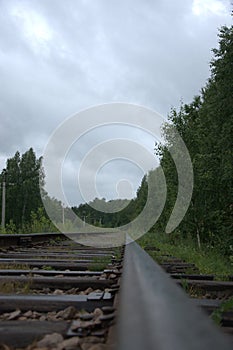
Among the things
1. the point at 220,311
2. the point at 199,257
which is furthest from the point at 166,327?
the point at 199,257

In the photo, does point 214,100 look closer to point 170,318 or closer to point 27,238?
point 27,238

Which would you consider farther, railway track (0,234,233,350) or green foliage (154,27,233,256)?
green foliage (154,27,233,256)

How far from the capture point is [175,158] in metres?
17.9

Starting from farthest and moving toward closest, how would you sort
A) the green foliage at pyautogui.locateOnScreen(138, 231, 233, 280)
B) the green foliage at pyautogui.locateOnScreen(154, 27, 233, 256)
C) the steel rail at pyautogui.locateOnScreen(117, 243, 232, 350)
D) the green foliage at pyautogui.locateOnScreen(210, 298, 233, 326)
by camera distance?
1. the green foliage at pyautogui.locateOnScreen(154, 27, 233, 256)
2. the green foliage at pyautogui.locateOnScreen(138, 231, 233, 280)
3. the green foliage at pyautogui.locateOnScreen(210, 298, 233, 326)
4. the steel rail at pyautogui.locateOnScreen(117, 243, 232, 350)

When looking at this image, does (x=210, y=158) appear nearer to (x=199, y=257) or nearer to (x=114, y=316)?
(x=199, y=257)

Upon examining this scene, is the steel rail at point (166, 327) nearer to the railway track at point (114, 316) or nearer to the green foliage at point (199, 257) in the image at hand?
the railway track at point (114, 316)

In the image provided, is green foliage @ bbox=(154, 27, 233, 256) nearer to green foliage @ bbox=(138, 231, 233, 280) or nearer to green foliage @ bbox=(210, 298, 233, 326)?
green foliage @ bbox=(138, 231, 233, 280)

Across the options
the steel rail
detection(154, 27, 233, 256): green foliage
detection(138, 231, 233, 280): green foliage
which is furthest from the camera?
detection(154, 27, 233, 256): green foliage

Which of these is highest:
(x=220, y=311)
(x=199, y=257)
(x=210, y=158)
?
(x=210, y=158)

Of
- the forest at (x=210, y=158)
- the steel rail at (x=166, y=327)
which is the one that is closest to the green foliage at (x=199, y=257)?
the forest at (x=210, y=158)

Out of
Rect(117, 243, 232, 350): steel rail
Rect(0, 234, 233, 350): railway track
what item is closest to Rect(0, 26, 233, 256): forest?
Rect(0, 234, 233, 350): railway track

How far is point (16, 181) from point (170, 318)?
6426 cm

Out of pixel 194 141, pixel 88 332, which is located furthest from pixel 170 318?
pixel 194 141

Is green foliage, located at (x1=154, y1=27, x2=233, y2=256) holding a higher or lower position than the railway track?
higher
